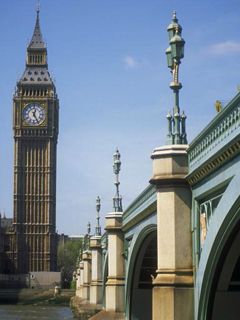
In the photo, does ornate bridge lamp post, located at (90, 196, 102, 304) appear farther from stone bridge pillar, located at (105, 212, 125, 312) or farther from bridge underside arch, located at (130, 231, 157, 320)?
bridge underside arch, located at (130, 231, 157, 320)

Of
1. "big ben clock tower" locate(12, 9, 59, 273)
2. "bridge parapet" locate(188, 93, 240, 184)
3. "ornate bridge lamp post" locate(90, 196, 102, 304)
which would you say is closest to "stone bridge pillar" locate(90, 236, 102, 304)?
"ornate bridge lamp post" locate(90, 196, 102, 304)

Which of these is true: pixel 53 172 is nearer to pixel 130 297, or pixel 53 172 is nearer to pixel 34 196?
pixel 34 196

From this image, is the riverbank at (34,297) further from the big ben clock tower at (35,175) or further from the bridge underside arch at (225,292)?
the bridge underside arch at (225,292)

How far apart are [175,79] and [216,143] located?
2.74 m

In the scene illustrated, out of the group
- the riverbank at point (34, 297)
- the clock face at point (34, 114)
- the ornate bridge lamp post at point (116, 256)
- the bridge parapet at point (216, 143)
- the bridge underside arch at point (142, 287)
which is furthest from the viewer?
the clock face at point (34, 114)

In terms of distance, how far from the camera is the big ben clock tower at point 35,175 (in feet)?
412

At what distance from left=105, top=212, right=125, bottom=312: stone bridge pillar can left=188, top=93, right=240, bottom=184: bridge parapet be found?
16401 millimetres

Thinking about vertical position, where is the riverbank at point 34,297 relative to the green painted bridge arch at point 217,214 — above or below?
below

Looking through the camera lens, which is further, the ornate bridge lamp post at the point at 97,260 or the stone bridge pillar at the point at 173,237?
the ornate bridge lamp post at the point at 97,260

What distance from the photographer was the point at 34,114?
432ft

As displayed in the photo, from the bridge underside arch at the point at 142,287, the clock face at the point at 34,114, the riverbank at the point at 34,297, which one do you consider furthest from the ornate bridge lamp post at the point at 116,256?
the clock face at the point at 34,114

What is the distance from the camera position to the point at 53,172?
128750mm

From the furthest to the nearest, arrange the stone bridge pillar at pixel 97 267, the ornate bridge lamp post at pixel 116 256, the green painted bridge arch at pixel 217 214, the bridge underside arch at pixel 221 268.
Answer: the stone bridge pillar at pixel 97 267
the ornate bridge lamp post at pixel 116 256
the bridge underside arch at pixel 221 268
the green painted bridge arch at pixel 217 214

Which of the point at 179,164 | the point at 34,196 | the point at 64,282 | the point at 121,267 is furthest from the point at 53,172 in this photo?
the point at 179,164
